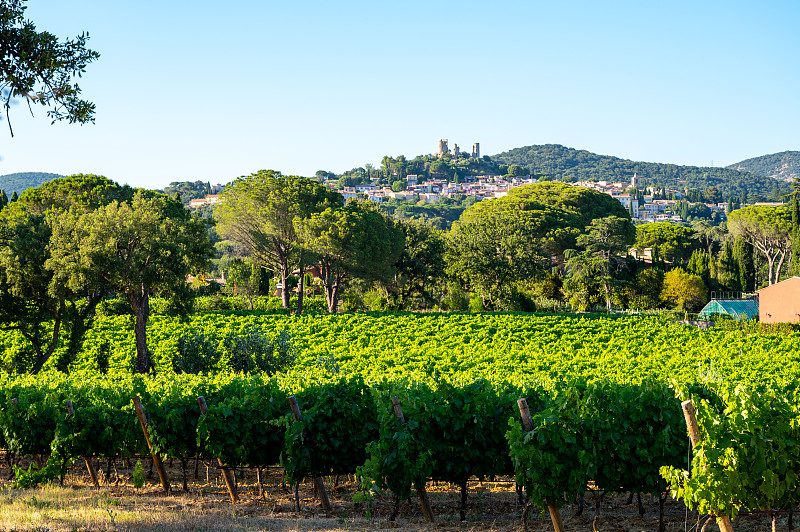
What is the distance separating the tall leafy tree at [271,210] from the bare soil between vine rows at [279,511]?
35392 millimetres

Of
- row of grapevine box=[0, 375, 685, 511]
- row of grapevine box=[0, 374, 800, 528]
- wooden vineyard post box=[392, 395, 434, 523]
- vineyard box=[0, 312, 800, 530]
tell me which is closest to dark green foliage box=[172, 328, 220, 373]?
vineyard box=[0, 312, 800, 530]

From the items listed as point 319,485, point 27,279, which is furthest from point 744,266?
point 319,485

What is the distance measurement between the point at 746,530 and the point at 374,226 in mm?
38698

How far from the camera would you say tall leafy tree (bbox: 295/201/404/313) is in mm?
43938

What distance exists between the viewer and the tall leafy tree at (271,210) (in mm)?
46528

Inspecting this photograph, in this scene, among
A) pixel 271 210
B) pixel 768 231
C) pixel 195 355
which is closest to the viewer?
pixel 195 355

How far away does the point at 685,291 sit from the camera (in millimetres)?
→ 60344

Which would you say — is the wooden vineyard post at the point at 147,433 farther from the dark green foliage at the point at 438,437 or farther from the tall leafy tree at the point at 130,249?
the tall leafy tree at the point at 130,249

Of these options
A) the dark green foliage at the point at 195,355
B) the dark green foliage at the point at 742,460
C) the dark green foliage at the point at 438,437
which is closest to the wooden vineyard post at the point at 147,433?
the dark green foliage at the point at 438,437

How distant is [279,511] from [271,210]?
38.2 meters

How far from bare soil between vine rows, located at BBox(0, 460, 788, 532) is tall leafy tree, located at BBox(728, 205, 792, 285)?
7327 centimetres

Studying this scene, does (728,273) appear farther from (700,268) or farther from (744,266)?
(700,268)

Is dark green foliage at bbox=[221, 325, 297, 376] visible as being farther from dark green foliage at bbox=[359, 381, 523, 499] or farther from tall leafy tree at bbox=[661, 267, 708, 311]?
tall leafy tree at bbox=[661, 267, 708, 311]

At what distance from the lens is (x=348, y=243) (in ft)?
147
